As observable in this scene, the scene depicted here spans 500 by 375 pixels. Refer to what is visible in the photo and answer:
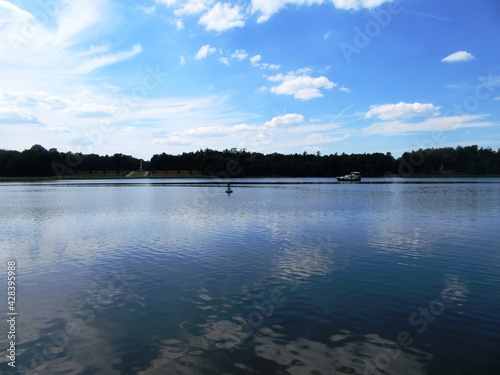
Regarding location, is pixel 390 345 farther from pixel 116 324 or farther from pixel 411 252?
pixel 411 252

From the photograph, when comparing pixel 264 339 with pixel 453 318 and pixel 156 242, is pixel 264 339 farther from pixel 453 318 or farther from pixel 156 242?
pixel 156 242

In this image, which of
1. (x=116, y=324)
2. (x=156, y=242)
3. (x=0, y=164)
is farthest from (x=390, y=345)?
(x=0, y=164)

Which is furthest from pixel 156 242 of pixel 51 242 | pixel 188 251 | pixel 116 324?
pixel 116 324

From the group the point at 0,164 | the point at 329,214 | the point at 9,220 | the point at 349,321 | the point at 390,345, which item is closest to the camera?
the point at 390,345

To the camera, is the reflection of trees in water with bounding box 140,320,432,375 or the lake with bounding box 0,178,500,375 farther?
the lake with bounding box 0,178,500,375

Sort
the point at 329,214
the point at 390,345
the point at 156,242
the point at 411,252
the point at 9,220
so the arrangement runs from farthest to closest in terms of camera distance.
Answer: the point at 329,214 < the point at 9,220 < the point at 156,242 < the point at 411,252 < the point at 390,345

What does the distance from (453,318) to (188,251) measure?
1249 centimetres

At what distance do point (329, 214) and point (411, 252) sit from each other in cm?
1659

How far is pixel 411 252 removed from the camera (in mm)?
18719

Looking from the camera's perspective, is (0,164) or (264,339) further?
(0,164)

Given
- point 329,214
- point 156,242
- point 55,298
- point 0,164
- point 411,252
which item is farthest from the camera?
point 0,164

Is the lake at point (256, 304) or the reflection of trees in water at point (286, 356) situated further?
the lake at point (256, 304)

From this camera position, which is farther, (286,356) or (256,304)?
(256,304)

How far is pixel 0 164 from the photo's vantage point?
195 m
